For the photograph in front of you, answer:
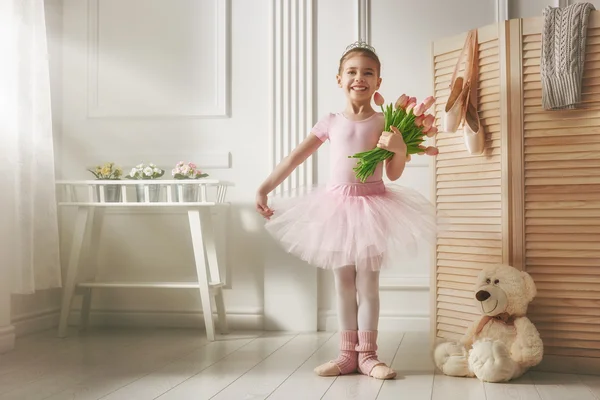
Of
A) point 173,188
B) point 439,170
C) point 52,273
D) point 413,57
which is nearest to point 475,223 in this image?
point 439,170

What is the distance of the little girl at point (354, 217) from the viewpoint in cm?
212

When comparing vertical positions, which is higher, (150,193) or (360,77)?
(360,77)

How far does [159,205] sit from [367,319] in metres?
1.09

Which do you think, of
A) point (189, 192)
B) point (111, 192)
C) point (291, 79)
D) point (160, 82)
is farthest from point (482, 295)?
point (160, 82)

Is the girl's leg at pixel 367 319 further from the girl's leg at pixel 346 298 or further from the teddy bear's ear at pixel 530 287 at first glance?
the teddy bear's ear at pixel 530 287

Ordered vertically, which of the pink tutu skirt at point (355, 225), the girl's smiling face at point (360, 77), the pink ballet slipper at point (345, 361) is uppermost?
the girl's smiling face at point (360, 77)

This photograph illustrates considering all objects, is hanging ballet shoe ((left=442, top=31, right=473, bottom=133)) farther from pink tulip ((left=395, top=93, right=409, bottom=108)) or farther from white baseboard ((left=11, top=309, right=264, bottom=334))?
white baseboard ((left=11, top=309, right=264, bottom=334))

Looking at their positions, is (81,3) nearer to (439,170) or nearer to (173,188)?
(173,188)

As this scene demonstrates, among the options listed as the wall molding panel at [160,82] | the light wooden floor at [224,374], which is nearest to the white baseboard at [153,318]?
the light wooden floor at [224,374]

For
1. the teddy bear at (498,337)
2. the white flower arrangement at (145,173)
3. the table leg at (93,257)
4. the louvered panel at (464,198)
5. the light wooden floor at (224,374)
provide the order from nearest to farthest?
the light wooden floor at (224,374) < the teddy bear at (498,337) < the louvered panel at (464,198) < the white flower arrangement at (145,173) < the table leg at (93,257)

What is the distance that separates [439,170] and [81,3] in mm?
1938

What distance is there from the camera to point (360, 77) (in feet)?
7.40

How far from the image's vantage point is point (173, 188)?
2.93 metres

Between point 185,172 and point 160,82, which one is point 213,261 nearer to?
point 185,172
